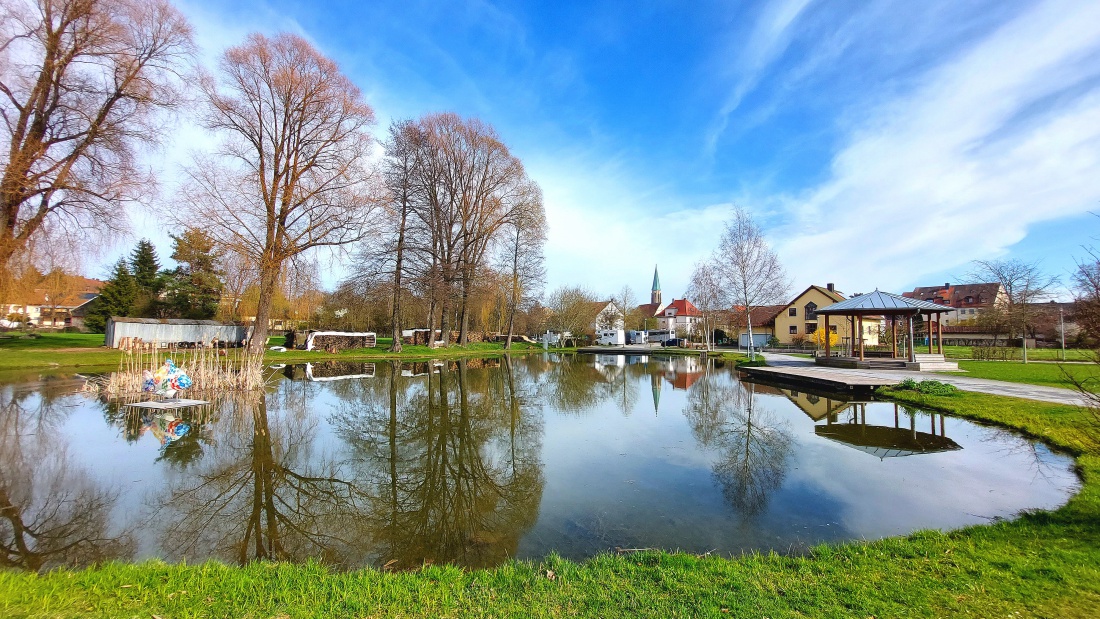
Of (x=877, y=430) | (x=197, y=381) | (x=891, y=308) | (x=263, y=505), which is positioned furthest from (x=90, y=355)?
(x=891, y=308)

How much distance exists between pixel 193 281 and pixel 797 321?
53.1m

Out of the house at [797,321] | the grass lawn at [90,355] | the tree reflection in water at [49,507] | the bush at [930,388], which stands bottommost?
the tree reflection in water at [49,507]

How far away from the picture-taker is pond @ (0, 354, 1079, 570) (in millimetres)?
4148

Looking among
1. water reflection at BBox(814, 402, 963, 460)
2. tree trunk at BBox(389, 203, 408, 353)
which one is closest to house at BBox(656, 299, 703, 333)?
tree trunk at BBox(389, 203, 408, 353)

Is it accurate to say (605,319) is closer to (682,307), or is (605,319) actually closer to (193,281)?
(682,307)

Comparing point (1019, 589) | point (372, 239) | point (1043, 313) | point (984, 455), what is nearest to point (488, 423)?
point (1019, 589)

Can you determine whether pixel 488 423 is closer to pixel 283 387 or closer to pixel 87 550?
pixel 87 550

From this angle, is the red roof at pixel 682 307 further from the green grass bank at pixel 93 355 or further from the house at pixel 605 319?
the green grass bank at pixel 93 355

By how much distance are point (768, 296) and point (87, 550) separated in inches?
1005

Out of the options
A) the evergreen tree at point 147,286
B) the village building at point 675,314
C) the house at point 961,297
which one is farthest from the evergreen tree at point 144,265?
the house at point 961,297

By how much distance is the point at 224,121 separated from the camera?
64.4ft

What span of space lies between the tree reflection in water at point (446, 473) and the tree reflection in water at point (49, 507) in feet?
7.47

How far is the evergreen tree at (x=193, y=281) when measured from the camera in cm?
3344

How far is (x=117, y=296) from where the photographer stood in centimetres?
3353
